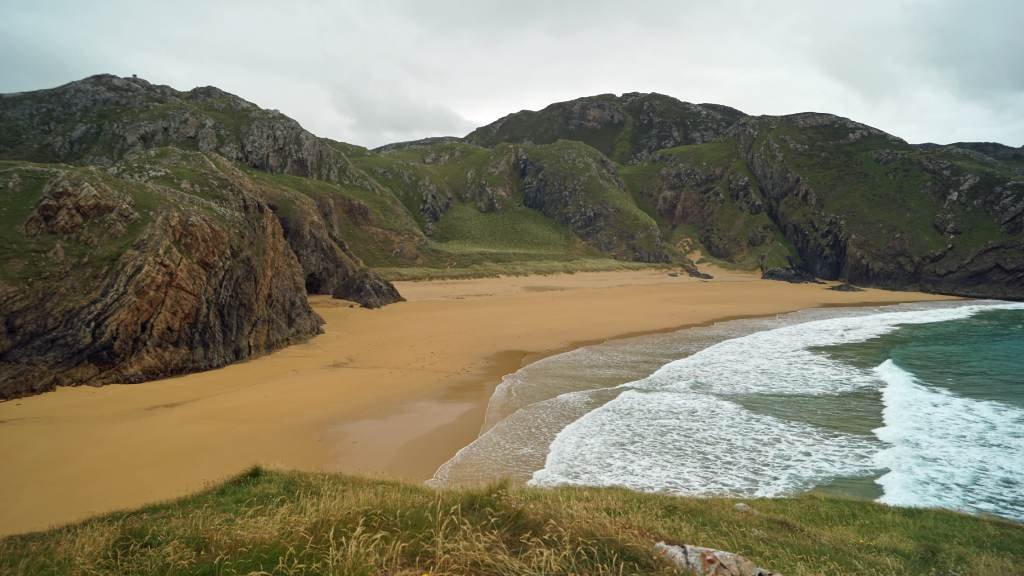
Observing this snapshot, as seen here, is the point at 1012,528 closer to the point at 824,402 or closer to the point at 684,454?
the point at 684,454

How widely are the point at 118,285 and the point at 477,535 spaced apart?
677 inches

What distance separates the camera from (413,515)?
5613 millimetres

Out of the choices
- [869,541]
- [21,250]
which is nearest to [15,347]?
[21,250]

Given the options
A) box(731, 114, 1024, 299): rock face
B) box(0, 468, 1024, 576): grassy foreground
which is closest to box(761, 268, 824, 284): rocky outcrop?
box(731, 114, 1024, 299): rock face

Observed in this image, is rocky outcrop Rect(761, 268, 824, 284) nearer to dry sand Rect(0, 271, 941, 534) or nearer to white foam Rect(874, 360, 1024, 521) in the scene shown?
dry sand Rect(0, 271, 941, 534)

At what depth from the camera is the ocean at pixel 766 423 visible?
11766 millimetres

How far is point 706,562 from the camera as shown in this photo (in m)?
4.81

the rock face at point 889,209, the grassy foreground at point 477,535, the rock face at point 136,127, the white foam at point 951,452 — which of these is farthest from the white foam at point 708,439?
the rock face at point 889,209

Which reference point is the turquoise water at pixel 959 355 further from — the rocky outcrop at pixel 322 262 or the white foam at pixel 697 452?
the rocky outcrop at pixel 322 262

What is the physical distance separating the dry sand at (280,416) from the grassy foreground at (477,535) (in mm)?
2797

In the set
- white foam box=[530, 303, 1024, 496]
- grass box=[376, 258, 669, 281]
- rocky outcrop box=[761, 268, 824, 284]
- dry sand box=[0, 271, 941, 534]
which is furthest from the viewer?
rocky outcrop box=[761, 268, 824, 284]

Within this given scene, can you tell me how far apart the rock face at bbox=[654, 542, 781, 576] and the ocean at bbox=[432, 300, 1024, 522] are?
6.57m

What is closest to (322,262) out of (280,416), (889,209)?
(280,416)

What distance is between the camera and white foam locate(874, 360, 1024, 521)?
1098 cm
